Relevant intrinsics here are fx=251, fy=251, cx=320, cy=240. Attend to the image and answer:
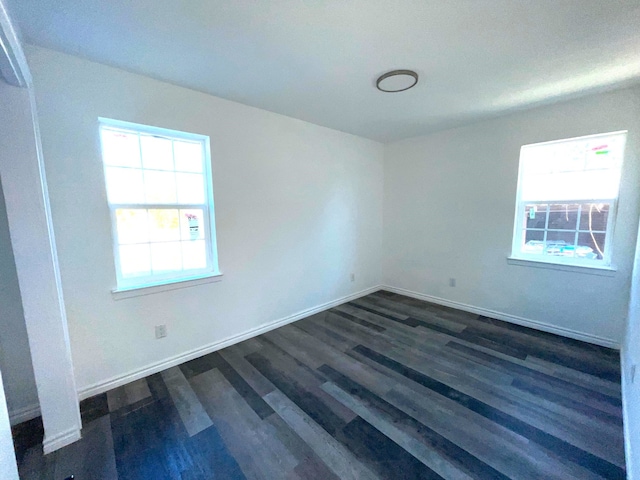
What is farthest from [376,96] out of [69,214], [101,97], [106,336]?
[106,336]

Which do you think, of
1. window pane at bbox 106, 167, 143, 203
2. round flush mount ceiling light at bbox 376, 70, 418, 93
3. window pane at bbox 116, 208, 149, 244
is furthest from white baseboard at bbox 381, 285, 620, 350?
window pane at bbox 106, 167, 143, 203

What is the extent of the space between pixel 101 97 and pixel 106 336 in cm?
183

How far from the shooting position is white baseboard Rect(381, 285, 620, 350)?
2.56 meters

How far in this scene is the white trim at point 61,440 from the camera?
58.3 inches

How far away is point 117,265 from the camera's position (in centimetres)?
204

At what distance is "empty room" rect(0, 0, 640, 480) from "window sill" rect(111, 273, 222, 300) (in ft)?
0.06

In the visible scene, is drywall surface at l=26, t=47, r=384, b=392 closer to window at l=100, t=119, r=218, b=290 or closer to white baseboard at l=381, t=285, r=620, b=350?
window at l=100, t=119, r=218, b=290

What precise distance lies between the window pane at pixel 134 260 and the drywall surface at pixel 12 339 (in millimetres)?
577

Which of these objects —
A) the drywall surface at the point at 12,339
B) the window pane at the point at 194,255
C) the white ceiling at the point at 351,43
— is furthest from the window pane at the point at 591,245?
the drywall surface at the point at 12,339

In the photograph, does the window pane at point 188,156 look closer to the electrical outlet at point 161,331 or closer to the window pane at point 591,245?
the electrical outlet at point 161,331

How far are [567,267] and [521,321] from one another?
2.61 feet

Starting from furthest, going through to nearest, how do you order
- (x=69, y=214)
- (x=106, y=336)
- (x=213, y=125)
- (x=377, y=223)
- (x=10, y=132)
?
1. (x=377, y=223)
2. (x=213, y=125)
3. (x=106, y=336)
4. (x=69, y=214)
5. (x=10, y=132)

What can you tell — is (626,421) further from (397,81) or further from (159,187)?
(159,187)

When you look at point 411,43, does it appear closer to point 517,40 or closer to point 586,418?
point 517,40
